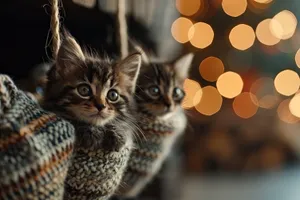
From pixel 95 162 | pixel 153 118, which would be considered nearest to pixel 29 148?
pixel 95 162

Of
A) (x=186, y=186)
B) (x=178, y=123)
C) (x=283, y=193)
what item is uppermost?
(x=178, y=123)

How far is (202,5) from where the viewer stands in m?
2.34

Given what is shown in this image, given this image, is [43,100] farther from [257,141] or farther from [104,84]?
[257,141]

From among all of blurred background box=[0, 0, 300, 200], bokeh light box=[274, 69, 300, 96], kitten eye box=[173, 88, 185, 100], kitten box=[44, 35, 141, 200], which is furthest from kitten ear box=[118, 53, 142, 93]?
bokeh light box=[274, 69, 300, 96]

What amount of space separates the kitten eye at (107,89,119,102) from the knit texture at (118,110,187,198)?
0.08 metres

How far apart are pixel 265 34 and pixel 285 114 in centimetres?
47

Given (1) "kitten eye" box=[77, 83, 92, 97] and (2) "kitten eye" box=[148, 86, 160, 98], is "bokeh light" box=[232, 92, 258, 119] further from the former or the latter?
(1) "kitten eye" box=[77, 83, 92, 97]

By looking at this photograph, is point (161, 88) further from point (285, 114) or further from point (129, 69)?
point (285, 114)

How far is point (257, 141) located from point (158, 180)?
168cm

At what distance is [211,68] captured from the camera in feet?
7.99

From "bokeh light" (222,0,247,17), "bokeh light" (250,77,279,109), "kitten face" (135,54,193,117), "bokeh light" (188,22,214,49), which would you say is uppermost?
"kitten face" (135,54,193,117)

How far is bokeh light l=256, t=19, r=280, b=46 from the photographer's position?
90.9 inches

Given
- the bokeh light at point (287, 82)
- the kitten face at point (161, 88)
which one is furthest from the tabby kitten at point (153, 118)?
the bokeh light at point (287, 82)

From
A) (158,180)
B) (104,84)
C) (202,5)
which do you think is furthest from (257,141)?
(104,84)
